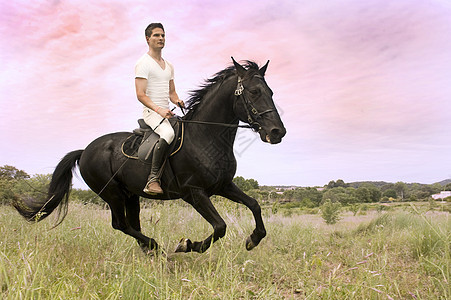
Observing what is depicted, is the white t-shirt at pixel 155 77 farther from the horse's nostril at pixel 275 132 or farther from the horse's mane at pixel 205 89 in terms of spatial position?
the horse's nostril at pixel 275 132

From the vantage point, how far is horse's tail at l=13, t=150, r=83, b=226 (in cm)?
640

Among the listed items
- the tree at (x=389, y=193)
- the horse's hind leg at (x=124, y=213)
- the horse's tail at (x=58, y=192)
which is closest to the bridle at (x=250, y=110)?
the horse's hind leg at (x=124, y=213)

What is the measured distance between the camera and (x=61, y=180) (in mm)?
6648

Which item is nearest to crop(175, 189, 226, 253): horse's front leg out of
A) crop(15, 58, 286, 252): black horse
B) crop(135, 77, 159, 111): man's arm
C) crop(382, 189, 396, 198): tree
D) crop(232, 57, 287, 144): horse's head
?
crop(15, 58, 286, 252): black horse

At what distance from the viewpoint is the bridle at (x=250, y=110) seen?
4.33 metres

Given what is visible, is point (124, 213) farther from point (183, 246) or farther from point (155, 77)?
point (155, 77)

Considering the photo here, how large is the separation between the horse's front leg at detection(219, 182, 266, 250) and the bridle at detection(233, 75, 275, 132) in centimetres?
101

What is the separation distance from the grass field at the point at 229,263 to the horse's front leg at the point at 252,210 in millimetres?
287

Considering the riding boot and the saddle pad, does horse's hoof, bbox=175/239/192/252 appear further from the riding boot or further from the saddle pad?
the saddle pad

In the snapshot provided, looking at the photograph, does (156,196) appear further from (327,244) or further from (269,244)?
(327,244)

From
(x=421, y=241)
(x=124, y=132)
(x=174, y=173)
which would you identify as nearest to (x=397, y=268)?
(x=421, y=241)

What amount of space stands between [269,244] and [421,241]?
2.64 m

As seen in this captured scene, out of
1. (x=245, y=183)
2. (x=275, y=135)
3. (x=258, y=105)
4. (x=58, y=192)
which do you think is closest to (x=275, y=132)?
(x=275, y=135)

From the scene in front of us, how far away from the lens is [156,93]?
5.11 meters
